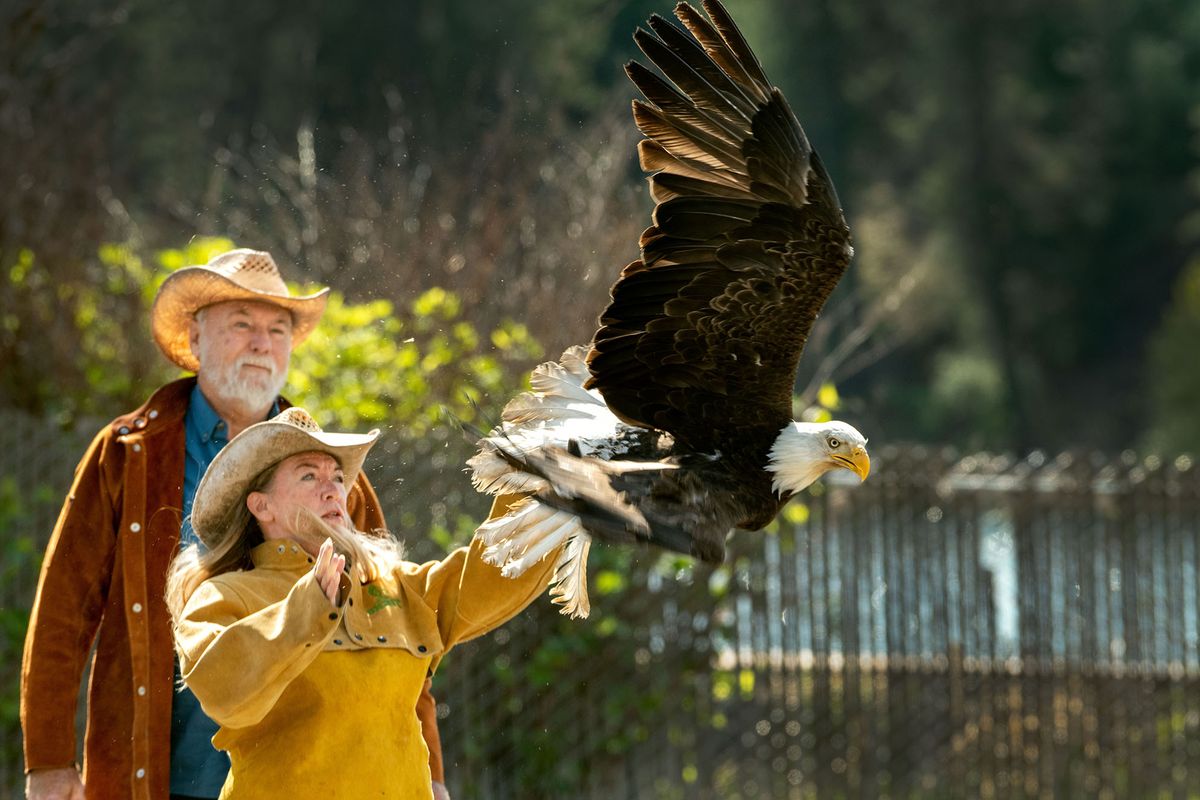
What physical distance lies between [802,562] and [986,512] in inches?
38.1

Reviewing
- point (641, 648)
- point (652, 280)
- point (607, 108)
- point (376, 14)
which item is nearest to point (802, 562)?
point (641, 648)

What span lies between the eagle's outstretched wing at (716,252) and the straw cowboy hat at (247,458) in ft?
2.76

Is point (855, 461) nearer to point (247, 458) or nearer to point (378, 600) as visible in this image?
point (378, 600)

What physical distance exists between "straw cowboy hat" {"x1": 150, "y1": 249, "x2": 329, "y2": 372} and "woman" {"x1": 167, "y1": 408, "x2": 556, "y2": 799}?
0.88 metres

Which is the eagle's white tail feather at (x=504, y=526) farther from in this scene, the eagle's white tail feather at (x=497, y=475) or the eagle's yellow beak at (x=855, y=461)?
the eagle's yellow beak at (x=855, y=461)

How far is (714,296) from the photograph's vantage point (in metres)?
3.80

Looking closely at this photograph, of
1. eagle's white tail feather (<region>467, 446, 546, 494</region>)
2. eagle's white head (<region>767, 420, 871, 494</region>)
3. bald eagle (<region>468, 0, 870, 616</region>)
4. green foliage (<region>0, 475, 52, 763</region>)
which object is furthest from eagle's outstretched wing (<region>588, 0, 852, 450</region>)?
green foliage (<region>0, 475, 52, 763</region>)

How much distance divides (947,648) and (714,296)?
4229 mm

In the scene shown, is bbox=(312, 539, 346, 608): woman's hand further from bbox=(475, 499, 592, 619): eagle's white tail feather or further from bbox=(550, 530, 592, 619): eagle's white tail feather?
bbox=(550, 530, 592, 619): eagle's white tail feather

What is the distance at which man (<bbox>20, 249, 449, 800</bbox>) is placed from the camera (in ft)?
12.1

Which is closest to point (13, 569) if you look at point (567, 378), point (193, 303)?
point (193, 303)

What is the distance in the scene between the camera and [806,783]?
7527mm

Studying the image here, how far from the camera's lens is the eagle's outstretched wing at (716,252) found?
379 centimetres

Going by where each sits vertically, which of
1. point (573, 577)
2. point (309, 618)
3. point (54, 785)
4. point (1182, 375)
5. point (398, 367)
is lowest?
point (54, 785)
